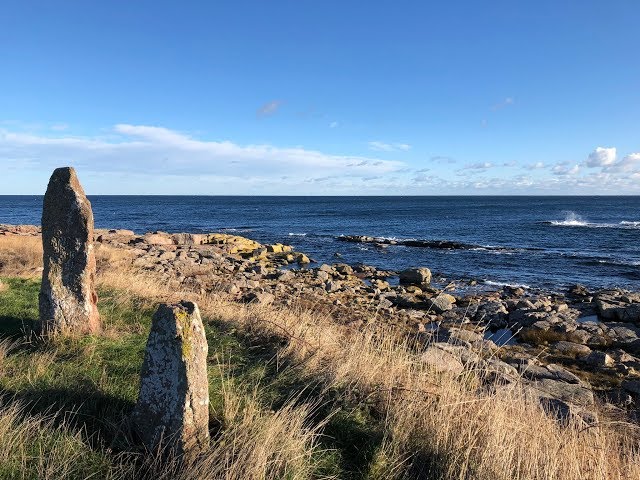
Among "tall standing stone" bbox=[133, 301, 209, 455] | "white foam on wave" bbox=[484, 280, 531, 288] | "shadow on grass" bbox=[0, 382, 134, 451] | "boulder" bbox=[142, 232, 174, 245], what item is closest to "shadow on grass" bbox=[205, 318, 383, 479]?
"tall standing stone" bbox=[133, 301, 209, 455]

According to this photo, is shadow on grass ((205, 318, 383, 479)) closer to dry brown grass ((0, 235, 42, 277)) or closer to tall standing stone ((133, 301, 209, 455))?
tall standing stone ((133, 301, 209, 455))

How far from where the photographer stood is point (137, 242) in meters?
30.0

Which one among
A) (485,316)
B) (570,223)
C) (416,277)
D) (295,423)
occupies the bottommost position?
(485,316)

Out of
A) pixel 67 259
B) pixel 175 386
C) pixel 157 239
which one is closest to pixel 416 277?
pixel 157 239

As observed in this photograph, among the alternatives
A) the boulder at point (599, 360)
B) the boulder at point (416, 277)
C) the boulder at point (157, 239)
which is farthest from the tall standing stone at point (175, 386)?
the boulder at point (157, 239)

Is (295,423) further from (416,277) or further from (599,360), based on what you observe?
(416,277)

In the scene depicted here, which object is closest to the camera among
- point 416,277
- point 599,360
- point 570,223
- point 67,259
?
point 67,259

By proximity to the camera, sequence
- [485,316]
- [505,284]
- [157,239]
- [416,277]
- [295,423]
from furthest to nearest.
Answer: [157,239] → [416,277] → [505,284] → [485,316] → [295,423]

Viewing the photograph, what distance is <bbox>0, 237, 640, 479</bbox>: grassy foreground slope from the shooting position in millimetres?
3504

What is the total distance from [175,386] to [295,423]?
3.80 ft

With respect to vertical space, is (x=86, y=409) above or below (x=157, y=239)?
above

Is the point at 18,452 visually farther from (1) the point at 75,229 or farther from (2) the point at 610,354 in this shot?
(2) the point at 610,354

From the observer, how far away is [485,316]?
52.7 ft

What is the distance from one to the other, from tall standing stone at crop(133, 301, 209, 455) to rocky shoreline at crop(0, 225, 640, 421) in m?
3.75
